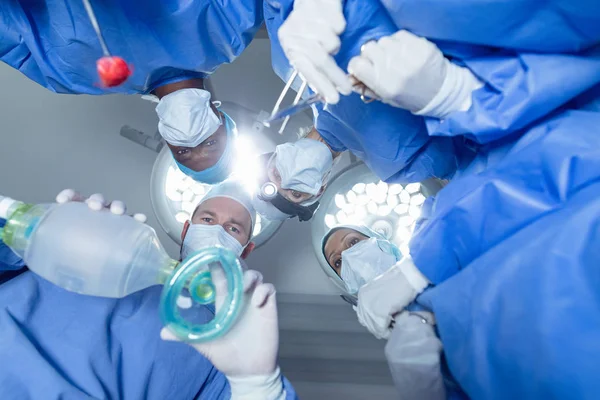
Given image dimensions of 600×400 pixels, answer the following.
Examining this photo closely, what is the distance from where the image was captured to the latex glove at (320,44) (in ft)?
2.36

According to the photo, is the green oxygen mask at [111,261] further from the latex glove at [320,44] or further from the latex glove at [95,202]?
the latex glove at [320,44]

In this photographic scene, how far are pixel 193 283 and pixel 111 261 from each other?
141 millimetres

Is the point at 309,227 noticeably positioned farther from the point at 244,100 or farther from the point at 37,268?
the point at 37,268

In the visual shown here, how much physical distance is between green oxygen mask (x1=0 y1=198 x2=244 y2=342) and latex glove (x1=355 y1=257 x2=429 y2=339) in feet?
1.06

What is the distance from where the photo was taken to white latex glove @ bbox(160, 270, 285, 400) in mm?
779

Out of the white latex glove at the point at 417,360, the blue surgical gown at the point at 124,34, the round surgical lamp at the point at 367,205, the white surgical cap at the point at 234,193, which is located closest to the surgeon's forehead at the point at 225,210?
the white surgical cap at the point at 234,193

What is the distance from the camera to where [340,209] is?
63.3 inches

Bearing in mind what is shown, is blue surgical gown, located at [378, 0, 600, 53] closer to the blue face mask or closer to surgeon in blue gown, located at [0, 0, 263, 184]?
surgeon in blue gown, located at [0, 0, 263, 184]

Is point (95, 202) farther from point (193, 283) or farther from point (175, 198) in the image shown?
point (175, 198)

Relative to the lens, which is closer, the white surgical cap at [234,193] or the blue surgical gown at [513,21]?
the blue surgical gown at [513,21]

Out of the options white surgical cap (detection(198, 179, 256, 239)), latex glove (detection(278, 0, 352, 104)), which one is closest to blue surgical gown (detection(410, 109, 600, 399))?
latex glove (detection(278, 0, 352, 104))

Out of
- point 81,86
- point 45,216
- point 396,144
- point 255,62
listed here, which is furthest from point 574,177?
point 255,62

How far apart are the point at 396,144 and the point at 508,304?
462 millimetres

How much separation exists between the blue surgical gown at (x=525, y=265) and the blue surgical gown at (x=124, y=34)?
2.14ft
